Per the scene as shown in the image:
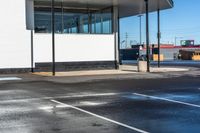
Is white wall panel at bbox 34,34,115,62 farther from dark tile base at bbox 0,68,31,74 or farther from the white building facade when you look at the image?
dark tile base at bbox 0,68,31,74

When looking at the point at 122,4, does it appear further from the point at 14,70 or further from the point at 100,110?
the point at 100,110

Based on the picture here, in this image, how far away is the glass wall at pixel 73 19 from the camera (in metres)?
32.4

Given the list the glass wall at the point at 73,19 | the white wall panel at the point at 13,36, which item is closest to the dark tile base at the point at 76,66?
the white wall panel at the point at 13,36

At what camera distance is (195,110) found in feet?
41.2

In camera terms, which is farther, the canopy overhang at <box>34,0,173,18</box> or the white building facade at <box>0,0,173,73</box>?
the canopy overhang at <box>34,0,173,18</box>

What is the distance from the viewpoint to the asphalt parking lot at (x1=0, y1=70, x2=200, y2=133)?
9922 mm

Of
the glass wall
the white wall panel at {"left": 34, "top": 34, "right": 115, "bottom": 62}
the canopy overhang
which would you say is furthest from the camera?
the canopy overhang

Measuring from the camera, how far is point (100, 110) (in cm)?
1262

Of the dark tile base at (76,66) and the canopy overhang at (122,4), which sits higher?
the canopy overhang at (122,4)

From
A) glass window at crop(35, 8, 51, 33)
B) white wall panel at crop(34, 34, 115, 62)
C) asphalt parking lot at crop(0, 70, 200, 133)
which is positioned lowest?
asphalt parking lot at crop(0, 70, 200, 133)

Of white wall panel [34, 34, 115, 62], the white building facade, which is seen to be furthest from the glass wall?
white wall panel [34, 34, 115, 62]

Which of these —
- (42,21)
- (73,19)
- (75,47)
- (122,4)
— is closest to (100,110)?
(42,21)

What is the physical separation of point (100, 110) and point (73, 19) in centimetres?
2241

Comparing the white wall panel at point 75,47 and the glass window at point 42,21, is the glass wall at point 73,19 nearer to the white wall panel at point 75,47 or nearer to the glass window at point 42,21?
the glass window at point 42,21
